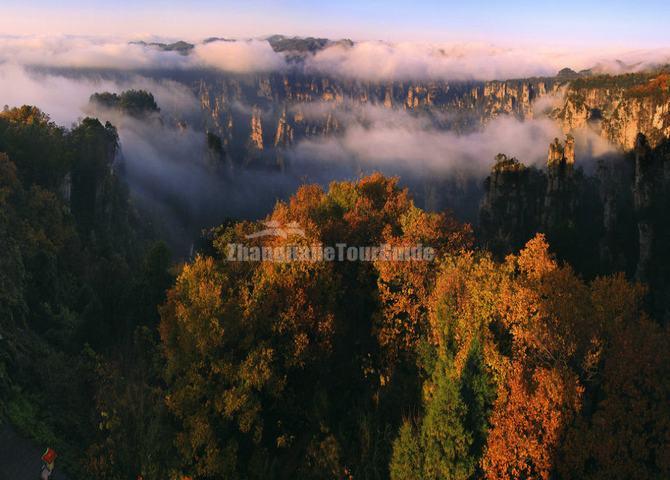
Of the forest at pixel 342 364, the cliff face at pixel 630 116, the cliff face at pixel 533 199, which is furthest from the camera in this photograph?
the cliff face at pixel 630 116

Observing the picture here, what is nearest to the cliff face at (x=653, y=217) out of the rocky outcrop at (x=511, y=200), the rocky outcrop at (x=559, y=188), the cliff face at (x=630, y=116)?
the rocky outcrop at (x=559, y=188)

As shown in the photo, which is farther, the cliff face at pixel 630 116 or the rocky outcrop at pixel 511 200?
the cliff face at pixel 630 116

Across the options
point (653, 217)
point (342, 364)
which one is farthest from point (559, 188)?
point (342, 364)

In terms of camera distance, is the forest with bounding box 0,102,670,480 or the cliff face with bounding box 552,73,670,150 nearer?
the forest with bounding box 0,102,670,480

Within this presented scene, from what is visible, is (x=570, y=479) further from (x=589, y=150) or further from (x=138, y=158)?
(x=138, y=158)

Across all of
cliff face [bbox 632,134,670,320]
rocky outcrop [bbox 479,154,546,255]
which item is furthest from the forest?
rocky outcrop [bbox 479,154,546,255]

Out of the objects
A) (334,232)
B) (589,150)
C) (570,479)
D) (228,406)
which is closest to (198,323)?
(228,406)

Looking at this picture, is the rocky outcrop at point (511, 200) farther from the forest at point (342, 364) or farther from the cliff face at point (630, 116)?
the cliff face at point (630, 116)

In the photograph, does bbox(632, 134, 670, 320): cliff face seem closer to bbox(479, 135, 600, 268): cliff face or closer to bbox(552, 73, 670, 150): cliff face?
bbox(479, 135, 600, 268): cliff face
